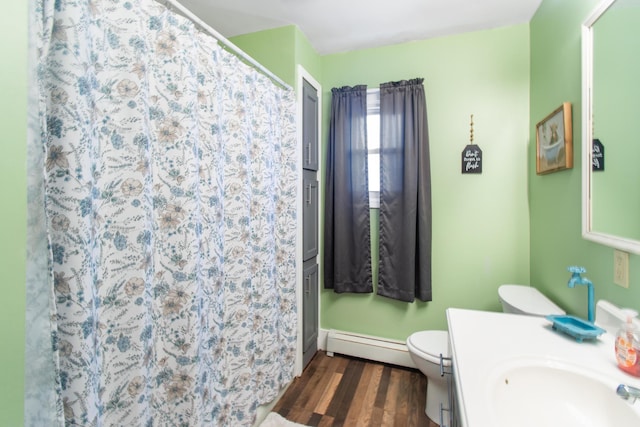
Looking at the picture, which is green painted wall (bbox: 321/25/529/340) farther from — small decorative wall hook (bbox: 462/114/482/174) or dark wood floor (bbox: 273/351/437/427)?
dark wood floor (bbox: 273/351/437/427)

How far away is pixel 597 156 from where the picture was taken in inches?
43.8

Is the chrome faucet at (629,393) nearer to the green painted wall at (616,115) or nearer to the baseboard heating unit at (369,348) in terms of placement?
the green painted wall at (616,115)

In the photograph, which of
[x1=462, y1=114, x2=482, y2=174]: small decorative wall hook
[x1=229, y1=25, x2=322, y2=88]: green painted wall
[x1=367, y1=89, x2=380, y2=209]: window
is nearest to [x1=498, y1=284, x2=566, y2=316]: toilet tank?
[x1=462, y1=114, x2=482, y2=174]: small decorative wall hook

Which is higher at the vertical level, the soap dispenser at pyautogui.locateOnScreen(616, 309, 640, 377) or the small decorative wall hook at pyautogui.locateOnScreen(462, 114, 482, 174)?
the small decorative wall hook at pyautogui.locateOnScreen(462, 114, 482, 174)

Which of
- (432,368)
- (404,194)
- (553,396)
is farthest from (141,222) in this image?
(404,194)

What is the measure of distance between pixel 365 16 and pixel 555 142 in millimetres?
1387

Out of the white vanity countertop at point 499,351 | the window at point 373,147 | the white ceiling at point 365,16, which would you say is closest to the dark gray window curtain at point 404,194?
the window at point 373,147

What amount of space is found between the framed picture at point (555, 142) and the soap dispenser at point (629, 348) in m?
0.82

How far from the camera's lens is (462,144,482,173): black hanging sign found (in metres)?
2.00

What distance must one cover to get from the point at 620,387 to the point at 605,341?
368 mm

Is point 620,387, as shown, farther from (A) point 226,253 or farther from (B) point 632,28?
(A) point 226,253

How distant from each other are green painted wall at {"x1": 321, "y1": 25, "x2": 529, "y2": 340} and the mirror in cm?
80

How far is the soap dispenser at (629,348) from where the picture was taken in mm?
779

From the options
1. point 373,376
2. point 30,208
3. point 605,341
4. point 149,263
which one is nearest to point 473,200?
point 605,341
